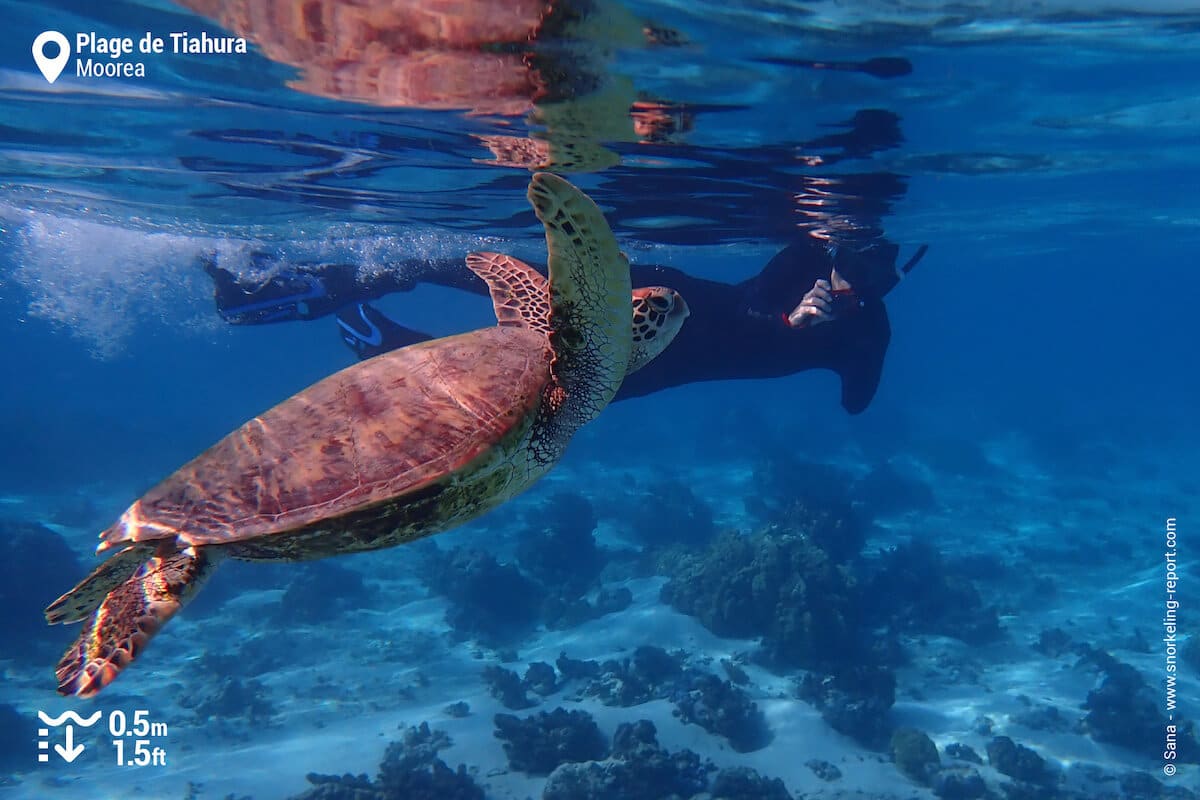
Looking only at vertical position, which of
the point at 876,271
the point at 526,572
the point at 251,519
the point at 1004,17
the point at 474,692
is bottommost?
the point at 474,692

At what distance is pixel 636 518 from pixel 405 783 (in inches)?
509

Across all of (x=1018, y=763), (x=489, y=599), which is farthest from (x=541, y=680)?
(x=1018, y=763)

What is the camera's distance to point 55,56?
793 centimetres

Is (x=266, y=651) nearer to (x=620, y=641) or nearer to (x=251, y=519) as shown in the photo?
(x=620, y=641)

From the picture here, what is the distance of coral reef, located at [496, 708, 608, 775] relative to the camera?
30.1 feet

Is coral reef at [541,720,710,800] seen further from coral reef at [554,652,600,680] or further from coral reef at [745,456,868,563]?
coral reef at [745,456,868,563]

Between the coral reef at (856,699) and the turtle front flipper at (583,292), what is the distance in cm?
852

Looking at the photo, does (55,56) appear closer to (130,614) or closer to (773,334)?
(130,614)

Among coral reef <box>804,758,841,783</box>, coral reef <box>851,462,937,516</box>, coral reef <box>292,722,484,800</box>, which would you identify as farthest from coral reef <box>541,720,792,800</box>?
coral reef <box>851,462,937,516</box>

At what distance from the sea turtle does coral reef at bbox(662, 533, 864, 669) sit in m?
9.23

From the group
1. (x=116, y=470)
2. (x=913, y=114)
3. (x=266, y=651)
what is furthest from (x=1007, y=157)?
(x=116, y=470)

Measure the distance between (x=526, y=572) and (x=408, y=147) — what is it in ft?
36.5

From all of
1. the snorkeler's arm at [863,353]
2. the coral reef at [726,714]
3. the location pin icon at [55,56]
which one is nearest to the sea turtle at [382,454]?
the snorkeler's arm at [863,353]

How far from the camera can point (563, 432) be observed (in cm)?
464
